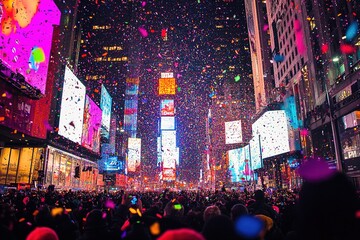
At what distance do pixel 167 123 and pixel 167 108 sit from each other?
6.41 meters

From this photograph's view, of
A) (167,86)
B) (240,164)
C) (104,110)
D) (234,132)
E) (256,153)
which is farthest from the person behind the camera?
(234,132)

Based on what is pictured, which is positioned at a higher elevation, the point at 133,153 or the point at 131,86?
the point at 131,86

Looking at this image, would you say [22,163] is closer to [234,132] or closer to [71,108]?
[71,108]

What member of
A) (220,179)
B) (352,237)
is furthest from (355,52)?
(220,179)

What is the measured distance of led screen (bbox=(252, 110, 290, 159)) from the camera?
176 ft

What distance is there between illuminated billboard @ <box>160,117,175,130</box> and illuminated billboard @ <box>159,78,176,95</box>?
48.4ft

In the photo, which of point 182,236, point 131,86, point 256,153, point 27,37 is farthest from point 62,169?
point 131,86

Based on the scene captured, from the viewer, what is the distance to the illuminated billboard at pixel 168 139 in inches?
3920

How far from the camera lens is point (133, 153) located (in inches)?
4240

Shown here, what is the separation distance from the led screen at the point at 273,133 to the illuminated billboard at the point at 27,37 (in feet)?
137

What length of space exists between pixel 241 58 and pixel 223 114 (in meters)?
35.1

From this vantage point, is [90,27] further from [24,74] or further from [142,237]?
[142,237]

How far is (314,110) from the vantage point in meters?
40.5

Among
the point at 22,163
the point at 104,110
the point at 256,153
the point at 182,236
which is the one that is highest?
the point at 104,110
